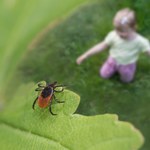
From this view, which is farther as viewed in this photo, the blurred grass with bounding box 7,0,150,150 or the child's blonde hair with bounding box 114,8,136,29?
the child's blonde hair with bounding box 114,8,136,29

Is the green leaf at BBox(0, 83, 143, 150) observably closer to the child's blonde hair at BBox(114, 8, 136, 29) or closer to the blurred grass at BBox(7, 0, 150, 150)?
the blurred grass at BBox(7, 0, 150, 150)

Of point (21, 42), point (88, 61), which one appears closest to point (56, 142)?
point (21, 42)

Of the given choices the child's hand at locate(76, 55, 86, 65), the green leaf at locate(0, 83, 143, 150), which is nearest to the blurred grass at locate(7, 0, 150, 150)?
the child's hand at locate(76, 55, 86, 65)

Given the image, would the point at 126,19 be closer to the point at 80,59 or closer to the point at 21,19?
the point at 80,59

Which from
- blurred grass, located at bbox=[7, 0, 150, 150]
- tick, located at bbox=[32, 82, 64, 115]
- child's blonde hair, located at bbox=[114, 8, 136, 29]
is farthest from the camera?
child's blonde hair, located at bbox=[114, 8, 136, 29]

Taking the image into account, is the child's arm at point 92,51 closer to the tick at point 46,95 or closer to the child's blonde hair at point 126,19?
the child's blonde hair at point 126,19

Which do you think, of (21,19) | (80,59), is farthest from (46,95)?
(80,59)
